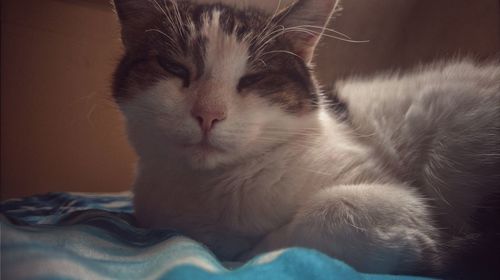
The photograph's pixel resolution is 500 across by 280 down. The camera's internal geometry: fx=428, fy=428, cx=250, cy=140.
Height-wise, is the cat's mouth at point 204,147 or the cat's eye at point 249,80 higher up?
the cat's eye at point 249,80

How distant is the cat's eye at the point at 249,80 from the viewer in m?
0.86

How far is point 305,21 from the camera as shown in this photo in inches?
39.3

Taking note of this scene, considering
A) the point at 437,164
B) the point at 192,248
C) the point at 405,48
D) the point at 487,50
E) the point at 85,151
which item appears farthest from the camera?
the point at 85,151

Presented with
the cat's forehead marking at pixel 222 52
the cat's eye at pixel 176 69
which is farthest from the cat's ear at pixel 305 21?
the cat's eye at pixel 176 69

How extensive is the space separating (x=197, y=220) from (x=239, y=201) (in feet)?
0.32

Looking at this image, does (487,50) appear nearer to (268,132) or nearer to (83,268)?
(268,132)

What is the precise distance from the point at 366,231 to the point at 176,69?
48cm

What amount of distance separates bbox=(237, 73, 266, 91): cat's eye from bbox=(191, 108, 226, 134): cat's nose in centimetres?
11

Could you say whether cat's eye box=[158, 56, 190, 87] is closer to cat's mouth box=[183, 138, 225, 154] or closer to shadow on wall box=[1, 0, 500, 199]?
cat's mouth box=[183, 138, 225, 154]

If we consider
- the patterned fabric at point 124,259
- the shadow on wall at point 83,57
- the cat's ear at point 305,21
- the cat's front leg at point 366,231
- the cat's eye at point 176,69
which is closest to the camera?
the patterned fabric at point 124,259

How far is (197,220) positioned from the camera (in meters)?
0.87

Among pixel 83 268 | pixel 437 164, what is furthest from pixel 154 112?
pixel 437 164

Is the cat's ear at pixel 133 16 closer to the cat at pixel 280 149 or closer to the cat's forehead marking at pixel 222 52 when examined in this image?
the cat at pixel 280 149

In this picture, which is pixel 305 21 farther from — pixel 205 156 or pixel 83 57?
pixel 83 57
